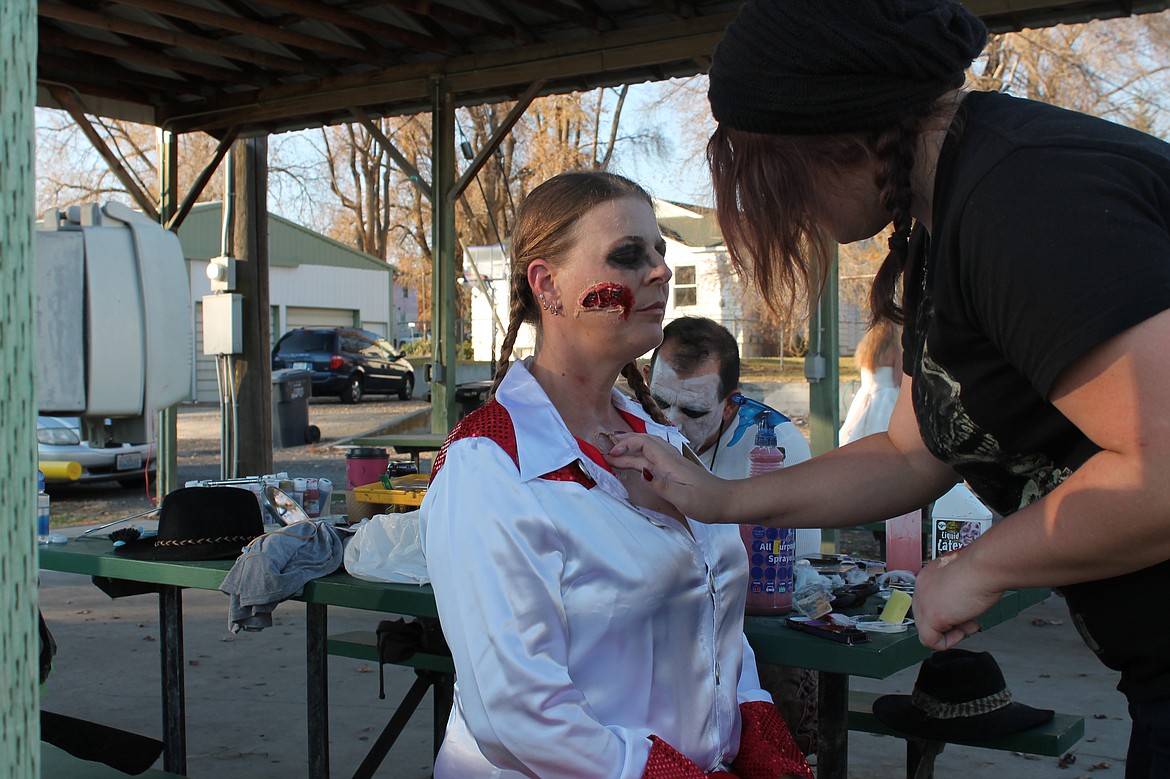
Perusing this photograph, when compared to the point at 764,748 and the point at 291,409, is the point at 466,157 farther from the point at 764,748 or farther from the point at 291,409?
the point at 764,748

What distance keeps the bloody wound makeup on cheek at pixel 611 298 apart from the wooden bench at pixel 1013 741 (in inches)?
59.6

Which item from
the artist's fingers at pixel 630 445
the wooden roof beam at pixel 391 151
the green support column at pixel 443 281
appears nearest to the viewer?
the artist's fingers at pixel 630 445

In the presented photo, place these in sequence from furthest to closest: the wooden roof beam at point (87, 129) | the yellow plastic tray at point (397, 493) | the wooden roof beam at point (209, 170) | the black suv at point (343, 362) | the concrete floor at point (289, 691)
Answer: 1. the black suv at point (343, 362)
2. the wooden roof beam at point (209, 170)
3. the wooden roof beam at point (87, 129)
4. the concrete floor at point (289, 691)
5. the yellow plastic tray at point (397, 493)

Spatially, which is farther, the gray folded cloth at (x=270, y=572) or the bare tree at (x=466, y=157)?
the bare tree at (x=466, y=157)

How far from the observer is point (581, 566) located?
205 cm

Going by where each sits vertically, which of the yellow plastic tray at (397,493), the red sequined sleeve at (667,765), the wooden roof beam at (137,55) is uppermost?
the wooden roof beam at (137,55)

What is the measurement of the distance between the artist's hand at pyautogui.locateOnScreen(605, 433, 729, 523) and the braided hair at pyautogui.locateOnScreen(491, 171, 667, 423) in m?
0.49

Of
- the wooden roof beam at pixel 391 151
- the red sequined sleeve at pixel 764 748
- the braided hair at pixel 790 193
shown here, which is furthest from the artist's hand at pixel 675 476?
the wooden roof beam at pixel 391 151

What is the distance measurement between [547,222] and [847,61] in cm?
133

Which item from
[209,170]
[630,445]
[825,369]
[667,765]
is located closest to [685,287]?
[209,170]

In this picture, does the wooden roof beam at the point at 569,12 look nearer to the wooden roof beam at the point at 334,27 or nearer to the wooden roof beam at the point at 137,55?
the wooden roof beam at the point at 334,27

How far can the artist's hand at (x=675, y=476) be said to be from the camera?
181 cm

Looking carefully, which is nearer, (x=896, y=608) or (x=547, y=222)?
(x=547, y=222)

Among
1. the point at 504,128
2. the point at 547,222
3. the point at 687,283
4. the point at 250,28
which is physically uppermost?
the point at 687,283
